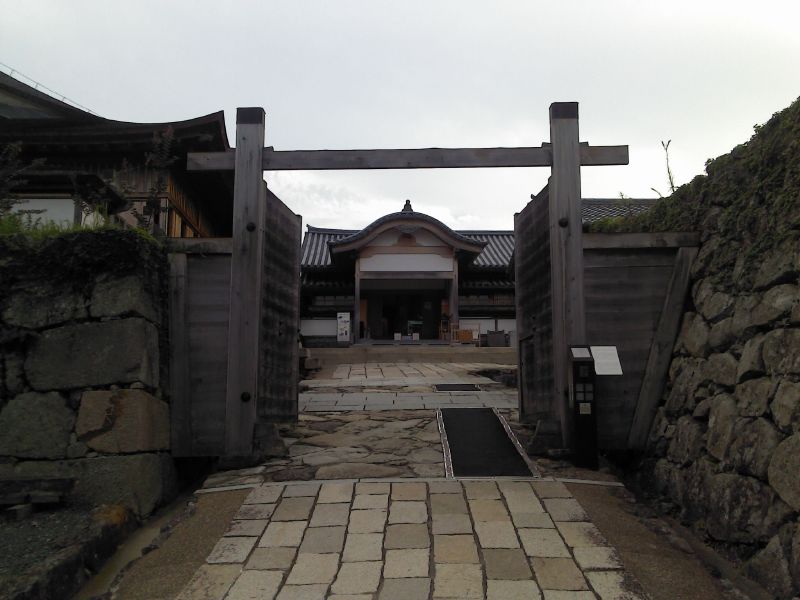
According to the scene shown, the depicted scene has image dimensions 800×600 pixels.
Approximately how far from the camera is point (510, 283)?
24.3 meters

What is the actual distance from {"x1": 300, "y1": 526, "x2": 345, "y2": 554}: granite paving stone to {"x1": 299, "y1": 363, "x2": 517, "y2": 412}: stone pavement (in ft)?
12.3

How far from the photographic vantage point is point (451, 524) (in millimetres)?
3527

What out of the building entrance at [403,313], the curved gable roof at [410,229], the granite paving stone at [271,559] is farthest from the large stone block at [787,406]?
the building entrance at [403,313]

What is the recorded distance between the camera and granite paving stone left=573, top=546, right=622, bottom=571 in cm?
301

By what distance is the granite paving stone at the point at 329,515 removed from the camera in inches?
142

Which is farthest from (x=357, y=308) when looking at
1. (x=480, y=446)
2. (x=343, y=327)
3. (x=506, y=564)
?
(x=506, y=564)

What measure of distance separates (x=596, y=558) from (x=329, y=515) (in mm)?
1803

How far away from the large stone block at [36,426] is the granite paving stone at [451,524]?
9.81 ft

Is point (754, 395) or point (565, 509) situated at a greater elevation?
point (754, 395)

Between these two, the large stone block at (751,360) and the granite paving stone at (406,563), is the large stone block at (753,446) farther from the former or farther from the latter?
the granite paving stone at (406,563)

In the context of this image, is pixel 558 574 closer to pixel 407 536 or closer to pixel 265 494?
pixel 407 536

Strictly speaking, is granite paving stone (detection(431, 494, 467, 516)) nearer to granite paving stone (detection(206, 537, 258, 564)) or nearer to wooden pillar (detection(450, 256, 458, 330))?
granite paving stone (detection(206, 537, 258, 564))

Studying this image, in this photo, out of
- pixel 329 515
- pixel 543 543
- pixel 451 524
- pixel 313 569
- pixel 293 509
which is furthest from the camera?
pixel 293 509

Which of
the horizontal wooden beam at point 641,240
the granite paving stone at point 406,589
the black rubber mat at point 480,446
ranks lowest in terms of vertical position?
the granite paving stone at point 406,589
